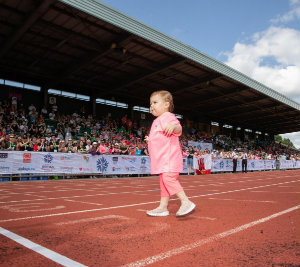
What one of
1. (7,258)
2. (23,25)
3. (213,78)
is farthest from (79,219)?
(213,78)

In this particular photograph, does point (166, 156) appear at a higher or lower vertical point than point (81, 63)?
lower

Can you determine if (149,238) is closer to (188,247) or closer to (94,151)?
(188,247)

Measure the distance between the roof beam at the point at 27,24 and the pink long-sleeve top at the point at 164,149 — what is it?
37.2 ft

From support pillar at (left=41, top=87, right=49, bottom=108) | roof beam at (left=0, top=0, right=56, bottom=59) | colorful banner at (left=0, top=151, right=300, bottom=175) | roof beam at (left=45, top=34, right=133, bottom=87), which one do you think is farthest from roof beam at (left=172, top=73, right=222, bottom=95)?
roof beam at (left=0, top=0, right=56, bottom=59)

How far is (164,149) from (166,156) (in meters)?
0.10

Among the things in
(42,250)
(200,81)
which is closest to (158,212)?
(42,250)

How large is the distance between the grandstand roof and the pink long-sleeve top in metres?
11.1

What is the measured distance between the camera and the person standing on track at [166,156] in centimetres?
374

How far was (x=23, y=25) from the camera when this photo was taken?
1463cm

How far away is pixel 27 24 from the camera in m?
14.5

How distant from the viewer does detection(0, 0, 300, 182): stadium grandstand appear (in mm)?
14578

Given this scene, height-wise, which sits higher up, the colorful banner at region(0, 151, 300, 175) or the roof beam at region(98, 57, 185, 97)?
the roof beam at region(98, 57, 185, 97)

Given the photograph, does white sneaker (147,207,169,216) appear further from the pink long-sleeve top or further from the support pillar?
the support pillar

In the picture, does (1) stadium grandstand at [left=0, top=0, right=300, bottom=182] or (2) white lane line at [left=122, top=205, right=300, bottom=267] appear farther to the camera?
(1) stadium grandstand at [left=0, top=0, right=300, bottom=182]
